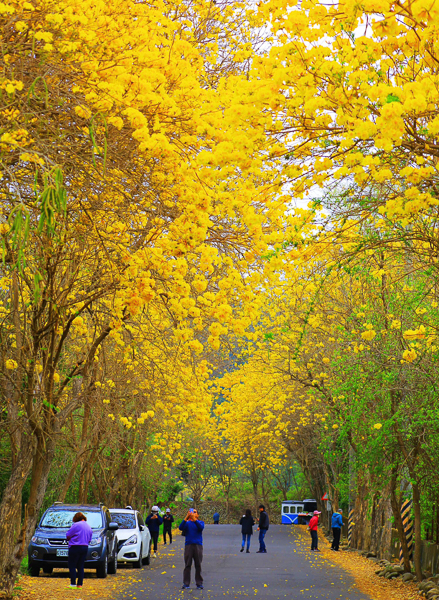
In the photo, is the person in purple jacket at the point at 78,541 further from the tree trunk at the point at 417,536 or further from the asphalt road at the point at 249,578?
the tree trunk at the point at 417,536

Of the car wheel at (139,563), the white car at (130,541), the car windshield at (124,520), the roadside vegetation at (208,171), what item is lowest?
the car wheel at (139,563)

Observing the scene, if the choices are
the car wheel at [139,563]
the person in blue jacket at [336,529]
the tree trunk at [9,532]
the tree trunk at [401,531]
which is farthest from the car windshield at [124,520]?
the person in blue jacket at [336,529]

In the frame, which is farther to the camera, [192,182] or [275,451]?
[275,451]

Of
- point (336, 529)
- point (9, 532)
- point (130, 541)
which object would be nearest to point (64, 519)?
point (130, 541)

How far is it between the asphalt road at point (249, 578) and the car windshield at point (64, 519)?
140 centimetres

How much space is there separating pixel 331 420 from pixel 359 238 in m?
16.5

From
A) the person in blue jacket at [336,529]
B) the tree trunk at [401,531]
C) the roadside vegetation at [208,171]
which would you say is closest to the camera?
the roadside vegetation at [208,171]

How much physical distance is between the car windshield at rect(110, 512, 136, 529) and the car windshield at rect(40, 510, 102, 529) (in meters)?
2.65

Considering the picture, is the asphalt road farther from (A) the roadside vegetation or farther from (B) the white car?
(A) the roadside vegetation

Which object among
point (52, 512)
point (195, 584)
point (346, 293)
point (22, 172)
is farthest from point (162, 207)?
point (346, 293)

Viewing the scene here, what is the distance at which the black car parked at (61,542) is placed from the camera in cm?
1458

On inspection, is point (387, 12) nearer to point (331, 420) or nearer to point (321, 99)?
point (321, 99)

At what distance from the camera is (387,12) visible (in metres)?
5.27

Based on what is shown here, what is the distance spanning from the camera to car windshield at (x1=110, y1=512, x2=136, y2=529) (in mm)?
17906
